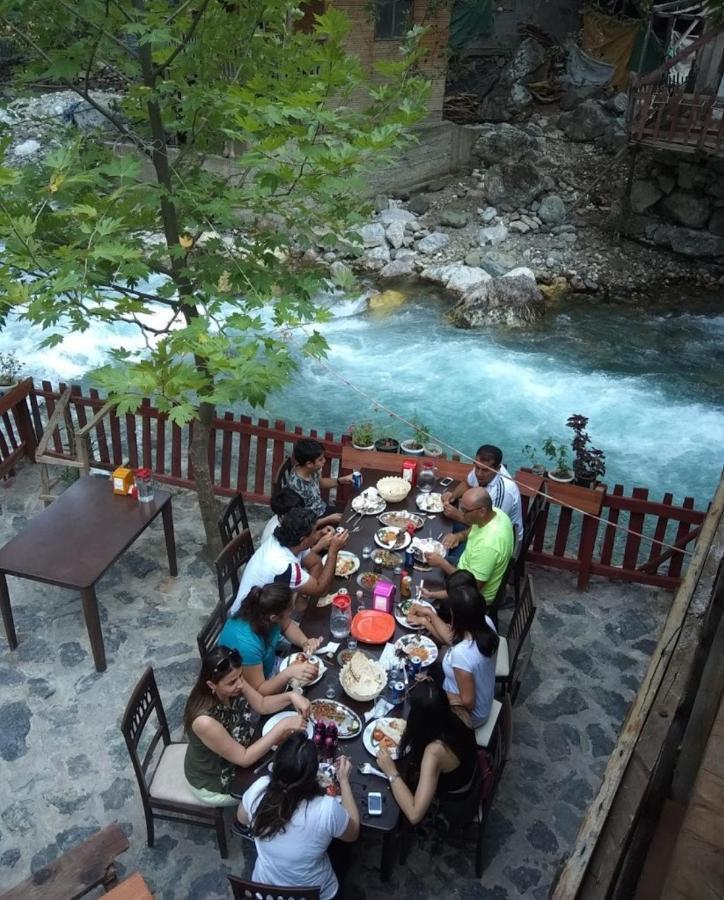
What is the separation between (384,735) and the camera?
4.47 meters

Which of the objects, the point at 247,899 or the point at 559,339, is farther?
the point at 559,339

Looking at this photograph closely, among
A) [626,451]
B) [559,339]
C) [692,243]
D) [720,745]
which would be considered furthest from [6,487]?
[692,243]

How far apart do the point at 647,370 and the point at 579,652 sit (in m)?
10.1

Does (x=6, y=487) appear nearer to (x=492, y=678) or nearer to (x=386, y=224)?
(x=492, y=678)

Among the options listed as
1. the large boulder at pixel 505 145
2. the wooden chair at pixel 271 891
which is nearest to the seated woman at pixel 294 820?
the wooden chair at pixel 271 891

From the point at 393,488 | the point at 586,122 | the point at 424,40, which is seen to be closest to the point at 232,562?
the point at 393,488

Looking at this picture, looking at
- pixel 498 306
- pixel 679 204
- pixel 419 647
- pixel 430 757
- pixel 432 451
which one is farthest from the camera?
pixel 679 204

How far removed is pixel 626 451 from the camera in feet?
40.0

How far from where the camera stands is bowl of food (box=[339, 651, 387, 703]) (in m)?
4.73

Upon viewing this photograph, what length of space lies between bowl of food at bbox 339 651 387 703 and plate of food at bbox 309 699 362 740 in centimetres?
12

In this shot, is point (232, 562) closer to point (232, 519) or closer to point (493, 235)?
point (232, 519)

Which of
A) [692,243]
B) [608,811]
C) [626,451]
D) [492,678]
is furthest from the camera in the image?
[692,243]

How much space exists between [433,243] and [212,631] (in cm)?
1614

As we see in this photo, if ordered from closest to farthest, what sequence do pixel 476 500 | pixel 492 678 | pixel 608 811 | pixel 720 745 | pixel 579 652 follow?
pixel 720 745
pixel 608 811
pixel 492 678
pixel 476 500
pixel 579 652
